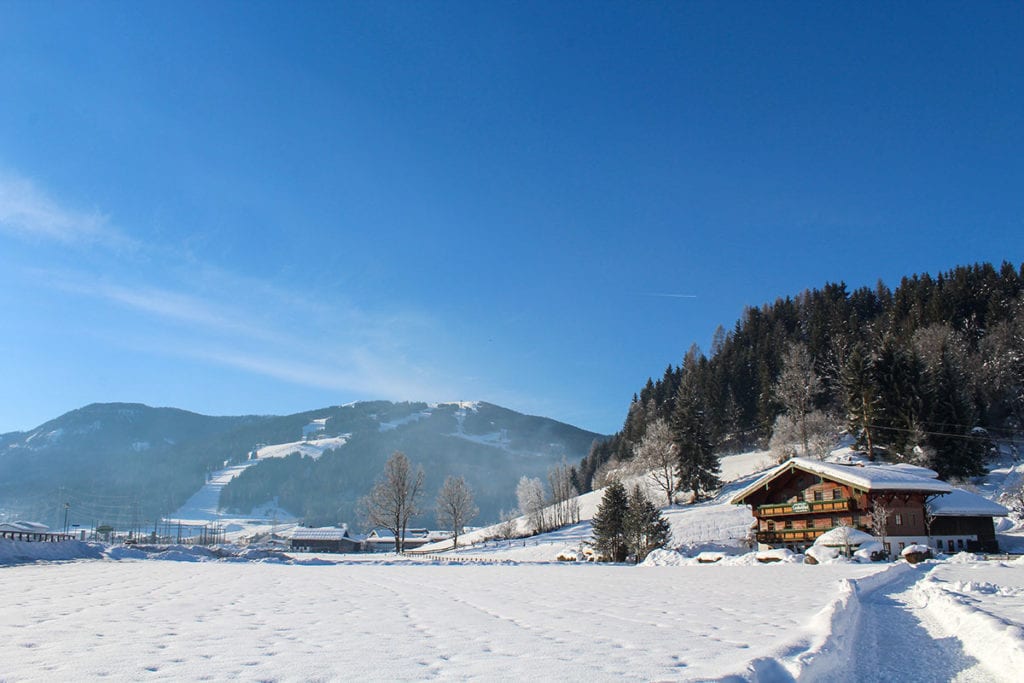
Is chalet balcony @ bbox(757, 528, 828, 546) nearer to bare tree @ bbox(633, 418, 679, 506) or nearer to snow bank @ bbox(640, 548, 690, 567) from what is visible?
snow bank @ bbox(640, 548, 690, 567)

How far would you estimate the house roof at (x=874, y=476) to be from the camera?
39656 mm

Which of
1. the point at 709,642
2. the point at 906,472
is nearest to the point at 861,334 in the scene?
the point at 906,472

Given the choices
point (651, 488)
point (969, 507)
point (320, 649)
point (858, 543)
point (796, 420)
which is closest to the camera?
point (320, 649)

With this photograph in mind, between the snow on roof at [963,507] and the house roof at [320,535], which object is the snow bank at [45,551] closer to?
the snow on roof at [963,507]

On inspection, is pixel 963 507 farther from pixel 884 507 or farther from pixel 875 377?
pixel 875 377

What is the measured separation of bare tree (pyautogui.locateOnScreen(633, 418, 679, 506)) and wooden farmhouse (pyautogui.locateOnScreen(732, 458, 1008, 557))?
1011 inches

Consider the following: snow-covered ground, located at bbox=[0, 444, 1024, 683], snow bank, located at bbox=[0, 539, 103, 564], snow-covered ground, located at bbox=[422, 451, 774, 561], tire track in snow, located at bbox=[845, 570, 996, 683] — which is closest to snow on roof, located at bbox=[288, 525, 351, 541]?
snow-covered ground, located at bbox=[422, 451, 774, 561]

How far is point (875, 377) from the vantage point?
60875 millimetres

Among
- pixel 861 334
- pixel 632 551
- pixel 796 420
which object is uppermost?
pixel 861 334

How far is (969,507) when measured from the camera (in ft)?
137

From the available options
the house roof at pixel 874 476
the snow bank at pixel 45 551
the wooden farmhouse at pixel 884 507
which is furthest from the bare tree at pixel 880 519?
the snow bank at pixel 45 551

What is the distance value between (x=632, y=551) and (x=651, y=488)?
3920 cm

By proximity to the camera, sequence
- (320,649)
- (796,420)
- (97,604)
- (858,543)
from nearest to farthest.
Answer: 1. (320,649)
2. (97,604)
3. (858,543)
4. (796,420)

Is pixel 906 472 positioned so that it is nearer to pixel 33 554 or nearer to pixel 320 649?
pixel 320 649
